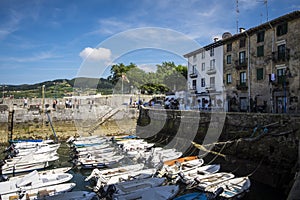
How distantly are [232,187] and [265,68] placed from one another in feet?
57.4

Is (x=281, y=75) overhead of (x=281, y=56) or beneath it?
beneath

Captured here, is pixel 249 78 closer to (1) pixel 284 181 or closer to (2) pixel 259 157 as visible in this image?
(2) pixel 259 157

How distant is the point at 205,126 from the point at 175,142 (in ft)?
11.5

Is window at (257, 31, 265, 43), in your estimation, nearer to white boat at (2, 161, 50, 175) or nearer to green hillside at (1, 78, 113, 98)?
white boat at (2, 161, 50, 175)

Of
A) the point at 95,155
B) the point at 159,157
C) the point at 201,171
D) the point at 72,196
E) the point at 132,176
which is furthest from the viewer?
the point at 95,155

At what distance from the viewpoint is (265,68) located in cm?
2411

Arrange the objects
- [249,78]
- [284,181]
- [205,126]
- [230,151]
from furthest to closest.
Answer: [249,78]
[205,126]
[230,151]
[284,181]

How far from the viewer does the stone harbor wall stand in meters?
12.8

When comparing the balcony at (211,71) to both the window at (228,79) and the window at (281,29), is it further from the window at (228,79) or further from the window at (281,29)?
the window at (281,29)

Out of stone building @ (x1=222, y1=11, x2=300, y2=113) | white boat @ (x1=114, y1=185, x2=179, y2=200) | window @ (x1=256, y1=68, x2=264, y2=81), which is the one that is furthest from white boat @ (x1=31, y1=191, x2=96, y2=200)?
→ window @ (x1=256, y1=68, x2=264, y2=81)

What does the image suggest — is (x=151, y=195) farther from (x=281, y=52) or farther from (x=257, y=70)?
(x=257, y=70)

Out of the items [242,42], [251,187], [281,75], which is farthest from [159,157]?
[242,42]

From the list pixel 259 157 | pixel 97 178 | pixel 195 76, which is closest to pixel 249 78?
pixel 195 76

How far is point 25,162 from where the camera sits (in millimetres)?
15281
